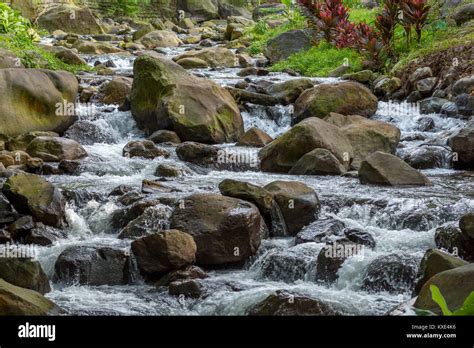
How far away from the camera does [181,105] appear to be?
13.0 meters

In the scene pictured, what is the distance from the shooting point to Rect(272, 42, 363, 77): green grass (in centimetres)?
1912

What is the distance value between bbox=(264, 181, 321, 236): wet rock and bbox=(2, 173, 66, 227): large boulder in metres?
2.62

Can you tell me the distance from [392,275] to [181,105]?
6.96 m

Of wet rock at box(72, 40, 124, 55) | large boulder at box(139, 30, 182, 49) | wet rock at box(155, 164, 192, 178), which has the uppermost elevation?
large boulder at box(139, 30, 182, 49)

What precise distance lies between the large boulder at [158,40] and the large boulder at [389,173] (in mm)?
17326

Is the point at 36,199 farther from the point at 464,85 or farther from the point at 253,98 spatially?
the point at 464,85

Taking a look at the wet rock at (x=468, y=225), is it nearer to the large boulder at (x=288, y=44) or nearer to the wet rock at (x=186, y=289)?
the wet rock at (x=186, y=289)

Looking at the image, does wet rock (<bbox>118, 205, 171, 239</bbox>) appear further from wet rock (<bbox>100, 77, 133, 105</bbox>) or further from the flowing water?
wet rock (<bbox>100, 77, 133, 105</bbox>)

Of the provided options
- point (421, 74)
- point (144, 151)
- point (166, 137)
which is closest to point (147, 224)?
point (144, 151)

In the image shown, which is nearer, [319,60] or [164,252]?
[164,252]

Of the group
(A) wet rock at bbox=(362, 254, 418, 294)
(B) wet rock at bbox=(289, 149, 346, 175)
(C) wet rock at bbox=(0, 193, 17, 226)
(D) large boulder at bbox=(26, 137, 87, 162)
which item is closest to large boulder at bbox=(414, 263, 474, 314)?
(A) wet rock at bbox=(362, 254, 418, 294)

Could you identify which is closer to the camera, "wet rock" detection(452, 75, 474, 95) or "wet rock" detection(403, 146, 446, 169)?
"wet rock" detection(403, 146, 446, 169)

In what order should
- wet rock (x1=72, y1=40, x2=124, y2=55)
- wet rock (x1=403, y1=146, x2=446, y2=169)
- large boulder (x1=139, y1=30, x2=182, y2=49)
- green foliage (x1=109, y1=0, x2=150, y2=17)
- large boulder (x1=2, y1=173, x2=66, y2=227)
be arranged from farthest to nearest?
green foliage (x1=109, y1=0, x2=150, y2=17) → large boulder (x1=139, y1=30, x2=182, y2=49) → wet rock (x1=72, y1=40, x2=124, y2=55) → wet rock (x1=403, y1=146, x2=446, y2=169) → large boulder (x1=2, y1=173, x2=66, y2=227)
